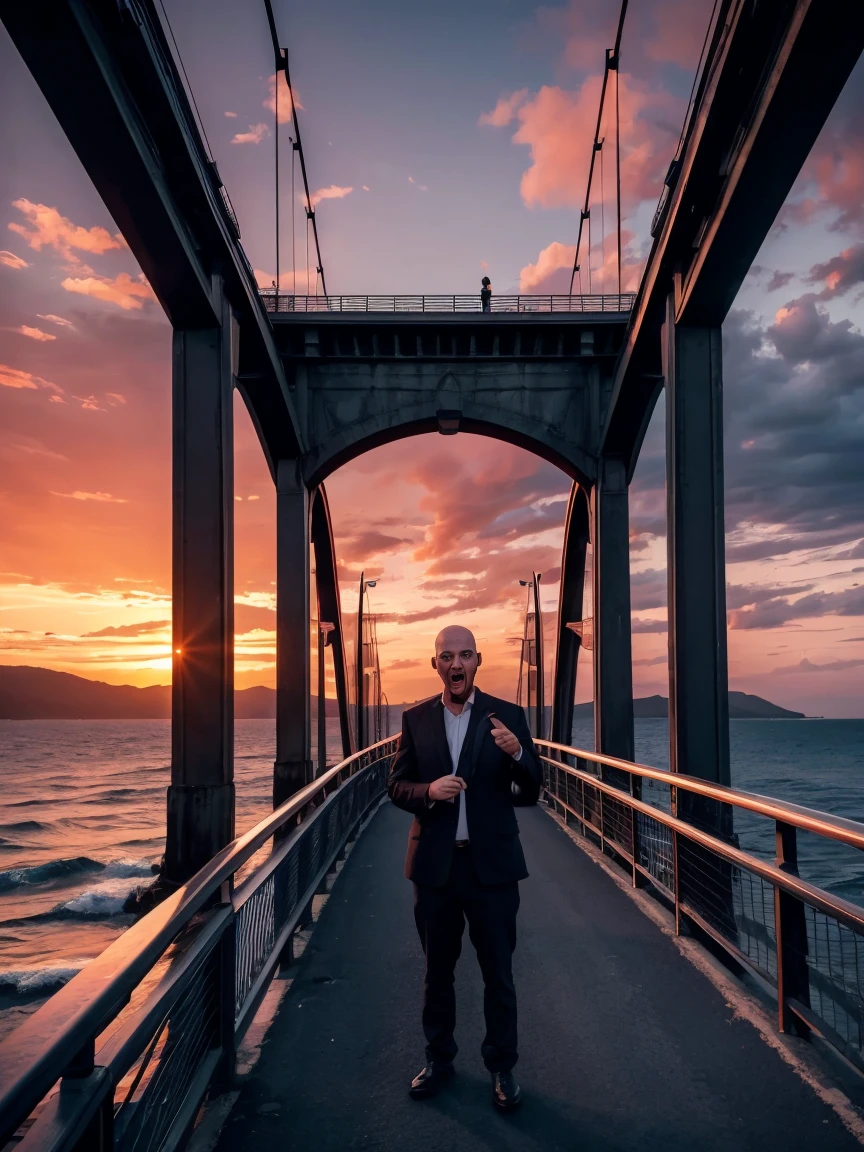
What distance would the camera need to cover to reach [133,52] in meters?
6.48

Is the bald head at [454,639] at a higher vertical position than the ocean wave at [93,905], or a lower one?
higher

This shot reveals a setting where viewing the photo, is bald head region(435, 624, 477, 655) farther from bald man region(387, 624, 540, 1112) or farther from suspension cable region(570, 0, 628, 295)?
suspension cable region(570, 0, 628, 295)

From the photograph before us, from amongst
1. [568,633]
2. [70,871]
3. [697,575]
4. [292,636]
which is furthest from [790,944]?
[70,871]

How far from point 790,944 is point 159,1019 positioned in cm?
249

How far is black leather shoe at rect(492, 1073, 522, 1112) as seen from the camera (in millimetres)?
3092

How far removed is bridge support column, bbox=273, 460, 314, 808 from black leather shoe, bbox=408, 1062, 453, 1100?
468 inches

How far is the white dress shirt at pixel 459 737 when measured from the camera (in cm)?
328

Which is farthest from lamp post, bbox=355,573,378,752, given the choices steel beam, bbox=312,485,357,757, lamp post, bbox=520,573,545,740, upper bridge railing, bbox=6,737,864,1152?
upper bridge railing, bbox=6,737,864,1152

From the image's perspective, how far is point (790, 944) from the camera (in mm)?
3646

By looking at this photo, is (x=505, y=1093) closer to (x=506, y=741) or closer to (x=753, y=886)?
(x=506, y=741)

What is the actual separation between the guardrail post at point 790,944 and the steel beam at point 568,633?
14.8m

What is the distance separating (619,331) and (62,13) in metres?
11.6

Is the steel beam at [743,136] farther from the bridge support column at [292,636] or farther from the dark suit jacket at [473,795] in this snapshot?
the bridge support column at [292,636]

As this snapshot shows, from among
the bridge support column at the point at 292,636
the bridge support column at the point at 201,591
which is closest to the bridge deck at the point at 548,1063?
the bridge support column at the point at 201,591
